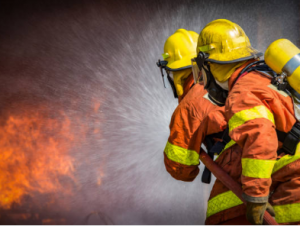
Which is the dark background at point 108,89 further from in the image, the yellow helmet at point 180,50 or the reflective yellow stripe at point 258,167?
the reflective yellow stripe at point 258,167

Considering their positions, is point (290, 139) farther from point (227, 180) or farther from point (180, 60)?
point (180, 60)

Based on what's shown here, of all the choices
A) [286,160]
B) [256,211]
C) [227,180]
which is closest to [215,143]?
[227,180]

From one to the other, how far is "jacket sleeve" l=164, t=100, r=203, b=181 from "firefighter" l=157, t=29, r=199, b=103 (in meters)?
0.66

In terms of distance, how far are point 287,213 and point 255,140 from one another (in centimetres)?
50

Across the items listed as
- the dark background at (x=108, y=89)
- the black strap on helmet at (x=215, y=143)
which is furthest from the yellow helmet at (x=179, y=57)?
the dark background at (x=108, y=89)

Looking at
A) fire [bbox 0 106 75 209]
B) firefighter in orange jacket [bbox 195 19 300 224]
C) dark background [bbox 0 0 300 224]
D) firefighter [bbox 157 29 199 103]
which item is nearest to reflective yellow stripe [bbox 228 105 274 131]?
firefighter in orange jacket [bbox 195 19 300 224]

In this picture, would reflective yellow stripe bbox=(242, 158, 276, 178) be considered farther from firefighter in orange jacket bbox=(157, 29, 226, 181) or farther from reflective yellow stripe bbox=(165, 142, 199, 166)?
reflective yellow stripe bbox=(165, 142, 199, 166)

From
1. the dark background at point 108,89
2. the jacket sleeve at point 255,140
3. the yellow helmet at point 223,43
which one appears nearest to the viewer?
the jacket sleeve at point 255,140

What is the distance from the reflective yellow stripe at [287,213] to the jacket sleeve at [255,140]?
0.83 feet

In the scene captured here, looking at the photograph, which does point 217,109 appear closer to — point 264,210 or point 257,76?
point 257,76

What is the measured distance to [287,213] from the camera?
5.98 feet

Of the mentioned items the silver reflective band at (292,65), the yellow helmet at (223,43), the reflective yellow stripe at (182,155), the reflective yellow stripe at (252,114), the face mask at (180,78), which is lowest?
the reflective yellow stripe at (182,155)

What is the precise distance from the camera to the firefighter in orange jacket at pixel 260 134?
63.2 inches

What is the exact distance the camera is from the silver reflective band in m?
1.69
